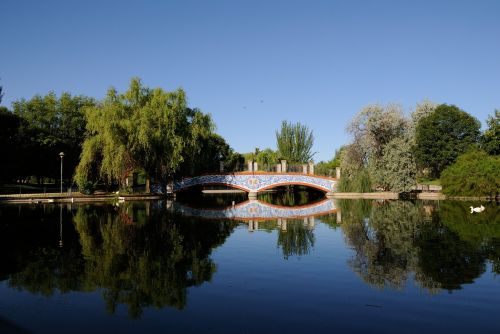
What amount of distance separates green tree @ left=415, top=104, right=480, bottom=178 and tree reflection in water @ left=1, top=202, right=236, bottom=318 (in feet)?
121

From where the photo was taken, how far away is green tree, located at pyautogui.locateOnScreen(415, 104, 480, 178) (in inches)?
1954

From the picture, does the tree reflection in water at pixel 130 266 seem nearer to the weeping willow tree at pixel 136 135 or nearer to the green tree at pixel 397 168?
the weeping willow tree at pixel 136 135

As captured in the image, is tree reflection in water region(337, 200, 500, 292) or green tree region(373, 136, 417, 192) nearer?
tree reflection in water region(337, 200, 500, 292)

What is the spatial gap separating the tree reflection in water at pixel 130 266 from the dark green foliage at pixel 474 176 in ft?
93.4

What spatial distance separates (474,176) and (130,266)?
1405 inches

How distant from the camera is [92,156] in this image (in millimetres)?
41750

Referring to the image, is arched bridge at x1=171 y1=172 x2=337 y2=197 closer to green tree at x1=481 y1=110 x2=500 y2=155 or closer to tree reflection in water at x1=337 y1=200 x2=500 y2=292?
green tree at x1=481 y1=110 x2=500 y2=155

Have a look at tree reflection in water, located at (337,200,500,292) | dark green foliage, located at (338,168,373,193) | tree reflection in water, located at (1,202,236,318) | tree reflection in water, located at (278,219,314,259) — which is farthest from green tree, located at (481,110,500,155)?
tree reflection in water, located at (1,202,236,318)

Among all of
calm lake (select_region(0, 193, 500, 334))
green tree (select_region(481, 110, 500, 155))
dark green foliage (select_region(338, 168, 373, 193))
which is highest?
green tree (select_region(481, 110, 500, 155))

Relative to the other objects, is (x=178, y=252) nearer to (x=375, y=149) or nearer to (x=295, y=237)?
(x=295, y=237)

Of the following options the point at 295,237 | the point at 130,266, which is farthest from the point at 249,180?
the point at 130,266

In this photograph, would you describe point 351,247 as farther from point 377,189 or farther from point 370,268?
point 377,189

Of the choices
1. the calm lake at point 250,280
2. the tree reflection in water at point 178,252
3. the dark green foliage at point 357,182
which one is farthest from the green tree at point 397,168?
the calm lake at point 250,280

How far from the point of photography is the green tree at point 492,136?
147ft
